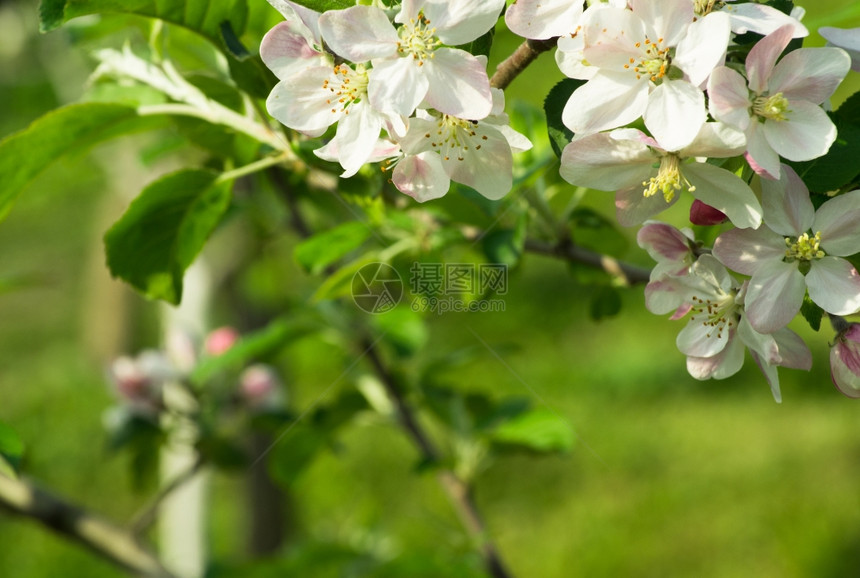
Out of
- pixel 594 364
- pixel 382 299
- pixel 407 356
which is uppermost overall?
pixel 382 299

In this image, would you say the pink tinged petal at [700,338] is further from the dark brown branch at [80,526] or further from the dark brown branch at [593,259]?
the dark brown branch at [80,526]

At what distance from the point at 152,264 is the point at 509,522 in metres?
1.96

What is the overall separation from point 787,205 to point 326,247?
485mm

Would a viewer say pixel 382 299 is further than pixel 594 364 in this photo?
No

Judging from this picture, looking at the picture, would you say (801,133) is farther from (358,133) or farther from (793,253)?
(358,133)

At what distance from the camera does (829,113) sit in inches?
21.1

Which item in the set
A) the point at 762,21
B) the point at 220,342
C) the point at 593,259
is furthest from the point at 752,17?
the point at 220,342

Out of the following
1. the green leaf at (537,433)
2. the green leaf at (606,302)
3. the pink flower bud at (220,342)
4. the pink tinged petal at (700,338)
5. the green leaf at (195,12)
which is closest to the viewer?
the pink tinged petal at (700,338)

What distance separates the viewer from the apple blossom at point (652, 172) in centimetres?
49

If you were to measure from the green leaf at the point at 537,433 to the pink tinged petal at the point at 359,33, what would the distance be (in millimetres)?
719

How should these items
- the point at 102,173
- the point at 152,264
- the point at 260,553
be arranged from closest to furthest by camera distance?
1. the point at 152,264
2. the point at 260,553
3. the point at 102,173

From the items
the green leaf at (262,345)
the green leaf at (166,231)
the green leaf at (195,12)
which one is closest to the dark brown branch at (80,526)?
the green leaf at (262,345)

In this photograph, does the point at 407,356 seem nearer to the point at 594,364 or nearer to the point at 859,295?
the point at 859,295

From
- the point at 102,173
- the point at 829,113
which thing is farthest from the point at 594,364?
the point at 829,113
